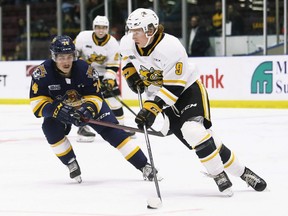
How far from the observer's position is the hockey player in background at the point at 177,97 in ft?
12.5

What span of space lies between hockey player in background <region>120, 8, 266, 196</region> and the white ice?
0.16m

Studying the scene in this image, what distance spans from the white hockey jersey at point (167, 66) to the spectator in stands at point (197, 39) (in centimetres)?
733

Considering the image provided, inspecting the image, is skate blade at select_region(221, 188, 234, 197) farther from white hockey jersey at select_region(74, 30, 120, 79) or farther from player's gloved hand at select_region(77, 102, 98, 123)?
white hockey jersey at select_region(74, 30, 120, 79)

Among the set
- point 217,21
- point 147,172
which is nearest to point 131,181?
point 147,172

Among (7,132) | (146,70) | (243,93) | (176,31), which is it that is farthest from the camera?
(176,31)

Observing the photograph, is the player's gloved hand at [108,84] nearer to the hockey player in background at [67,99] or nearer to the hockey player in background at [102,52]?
the hockey player in background at [102,52]

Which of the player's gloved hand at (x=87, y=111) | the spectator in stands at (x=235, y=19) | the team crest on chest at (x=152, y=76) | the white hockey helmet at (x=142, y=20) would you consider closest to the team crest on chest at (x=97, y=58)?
the player's gloved hand at (x=87, y=111)

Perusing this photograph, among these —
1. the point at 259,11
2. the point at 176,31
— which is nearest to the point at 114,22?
the point at 176,31

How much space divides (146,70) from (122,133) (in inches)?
20.3

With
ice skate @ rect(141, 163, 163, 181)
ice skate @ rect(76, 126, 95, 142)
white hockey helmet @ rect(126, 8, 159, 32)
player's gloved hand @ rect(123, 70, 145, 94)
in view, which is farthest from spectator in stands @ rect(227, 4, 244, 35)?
white hockey helmet @ rect(126, 8, 159, 32)

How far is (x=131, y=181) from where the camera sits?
4.47 metres

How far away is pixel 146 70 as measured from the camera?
13.2 feet

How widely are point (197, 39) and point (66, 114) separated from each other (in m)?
7.50

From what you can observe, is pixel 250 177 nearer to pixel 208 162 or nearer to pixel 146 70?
pixel 208 162
